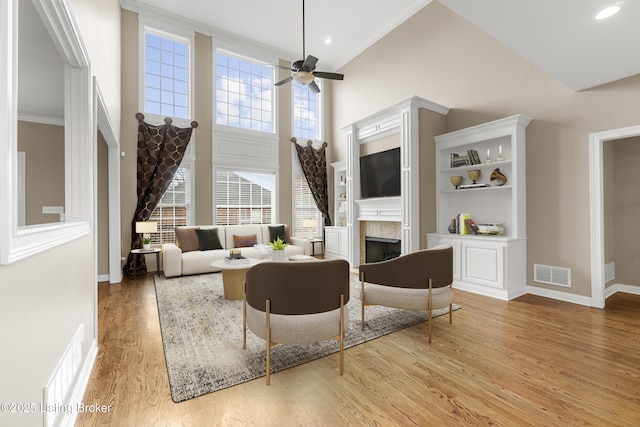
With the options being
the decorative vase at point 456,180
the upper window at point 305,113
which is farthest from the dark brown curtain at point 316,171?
the decorative vase at point 456,180

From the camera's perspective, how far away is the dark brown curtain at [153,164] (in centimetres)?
556

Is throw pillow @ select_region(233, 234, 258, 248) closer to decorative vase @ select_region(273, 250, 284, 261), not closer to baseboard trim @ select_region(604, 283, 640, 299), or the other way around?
decorative vase @ select_region(273, 250, 284, 261)

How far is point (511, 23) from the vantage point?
2488 mm

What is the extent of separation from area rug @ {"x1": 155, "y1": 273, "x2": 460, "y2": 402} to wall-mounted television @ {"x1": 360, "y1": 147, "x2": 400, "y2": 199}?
2283 millimetres

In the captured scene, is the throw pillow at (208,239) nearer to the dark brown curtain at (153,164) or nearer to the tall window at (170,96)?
the tall window at (170,96)

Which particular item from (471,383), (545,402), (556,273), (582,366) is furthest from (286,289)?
(556,273)

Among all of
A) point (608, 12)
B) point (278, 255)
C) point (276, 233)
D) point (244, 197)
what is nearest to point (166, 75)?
point (244, 197)

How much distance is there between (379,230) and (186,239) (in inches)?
148

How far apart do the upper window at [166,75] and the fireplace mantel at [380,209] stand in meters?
4.21

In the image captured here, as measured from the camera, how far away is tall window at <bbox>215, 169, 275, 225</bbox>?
6695 millimetres

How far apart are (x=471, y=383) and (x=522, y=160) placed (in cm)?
340

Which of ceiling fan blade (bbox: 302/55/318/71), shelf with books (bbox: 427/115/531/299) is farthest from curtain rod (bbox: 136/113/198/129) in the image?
shelf with books (bbox: 427/115/531/299)

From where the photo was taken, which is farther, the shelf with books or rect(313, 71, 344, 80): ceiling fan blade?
rect(313, 71, 344, 80): ceiling fan blade

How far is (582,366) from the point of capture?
2.20 meters
